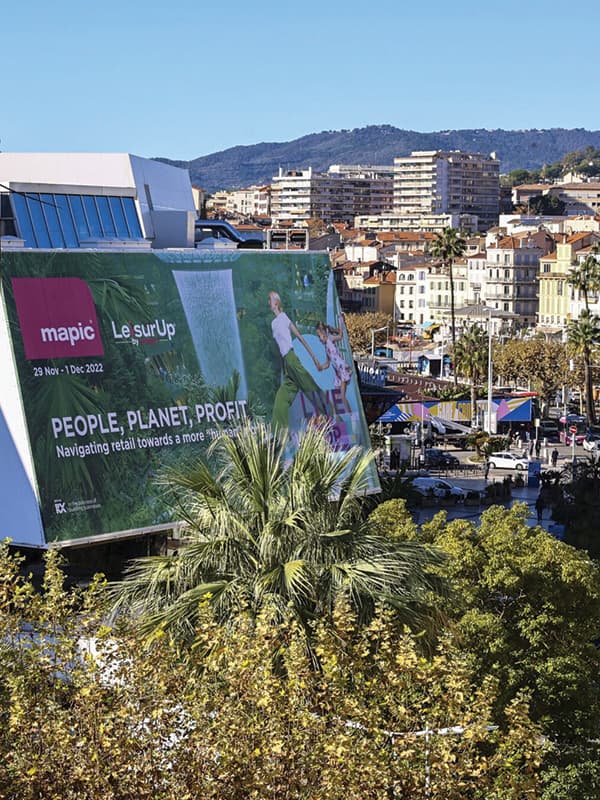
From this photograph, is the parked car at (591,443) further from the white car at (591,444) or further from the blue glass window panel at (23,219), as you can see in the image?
the blue glass window panel at (23,219)

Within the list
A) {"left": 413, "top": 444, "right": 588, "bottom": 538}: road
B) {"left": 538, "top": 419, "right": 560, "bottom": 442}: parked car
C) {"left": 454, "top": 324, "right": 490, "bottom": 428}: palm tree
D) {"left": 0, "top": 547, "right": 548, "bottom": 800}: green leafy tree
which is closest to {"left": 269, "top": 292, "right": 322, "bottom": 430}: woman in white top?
{"left": 413, "top": 444, "right": 588, "bottom": 538}: road

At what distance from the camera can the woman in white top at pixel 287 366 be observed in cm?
4100

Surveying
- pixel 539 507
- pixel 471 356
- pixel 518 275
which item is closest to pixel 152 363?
pixel 539 507

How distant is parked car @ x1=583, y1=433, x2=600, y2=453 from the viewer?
237 ft

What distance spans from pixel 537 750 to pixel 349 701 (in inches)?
66.9

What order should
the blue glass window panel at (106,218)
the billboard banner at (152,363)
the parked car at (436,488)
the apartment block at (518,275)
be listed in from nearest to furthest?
the billboard banner at (152,363)
the blue glass window panel at (106,218)
the parked car at (436,488)
the apartment block at (518,275)

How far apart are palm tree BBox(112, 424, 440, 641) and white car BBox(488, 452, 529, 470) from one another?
48.2m

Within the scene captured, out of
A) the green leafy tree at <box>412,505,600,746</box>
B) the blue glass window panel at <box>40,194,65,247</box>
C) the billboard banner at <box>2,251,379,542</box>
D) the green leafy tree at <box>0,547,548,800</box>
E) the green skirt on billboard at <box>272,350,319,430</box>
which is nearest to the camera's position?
the green leafy tree at <box>0,547,548,800</box>

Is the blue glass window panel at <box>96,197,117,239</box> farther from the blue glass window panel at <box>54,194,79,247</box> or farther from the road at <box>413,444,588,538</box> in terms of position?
the road at <box>413,444,588,538</box>

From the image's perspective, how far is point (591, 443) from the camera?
73562 millimetres

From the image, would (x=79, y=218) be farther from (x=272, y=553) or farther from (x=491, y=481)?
(x=491, y=481)

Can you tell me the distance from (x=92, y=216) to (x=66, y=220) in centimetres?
97

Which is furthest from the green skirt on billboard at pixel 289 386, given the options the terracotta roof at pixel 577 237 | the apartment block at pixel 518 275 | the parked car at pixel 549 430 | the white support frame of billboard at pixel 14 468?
the apartment block at pixel 518 275

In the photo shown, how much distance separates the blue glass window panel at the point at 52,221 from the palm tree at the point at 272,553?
22.0 m
